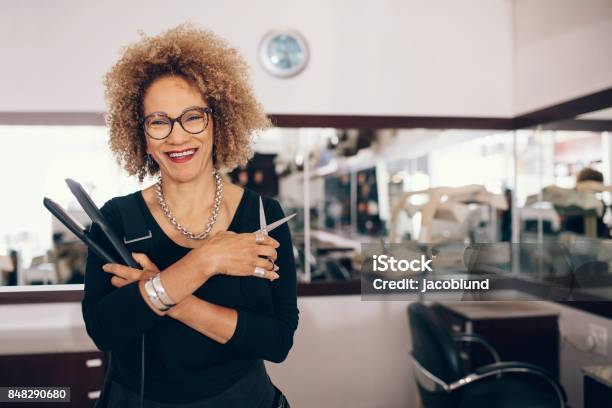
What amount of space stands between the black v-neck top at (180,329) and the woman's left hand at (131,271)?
1.1 inches

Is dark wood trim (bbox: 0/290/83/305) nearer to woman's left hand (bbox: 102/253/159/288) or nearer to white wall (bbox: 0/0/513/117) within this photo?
white wall (bbox: 0/0/513/117)

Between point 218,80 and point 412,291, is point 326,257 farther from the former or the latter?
point 218,80

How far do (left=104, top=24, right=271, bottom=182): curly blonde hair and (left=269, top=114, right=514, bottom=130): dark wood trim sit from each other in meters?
1.63

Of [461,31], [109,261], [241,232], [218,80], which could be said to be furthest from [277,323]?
[461,31]

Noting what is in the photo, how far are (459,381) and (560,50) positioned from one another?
180cm

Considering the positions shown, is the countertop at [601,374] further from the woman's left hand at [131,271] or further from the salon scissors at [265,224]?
the woman's left hand at [131,271]

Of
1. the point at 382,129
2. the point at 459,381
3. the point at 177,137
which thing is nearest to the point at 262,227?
the point at 177,137

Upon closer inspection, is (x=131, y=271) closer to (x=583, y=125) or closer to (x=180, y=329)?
(x=180, y=329)

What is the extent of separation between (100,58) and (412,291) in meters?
2.23

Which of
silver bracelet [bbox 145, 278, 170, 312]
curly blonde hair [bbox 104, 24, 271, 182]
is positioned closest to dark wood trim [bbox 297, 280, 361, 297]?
curly blonde hair [bbox 104, 24, 271, 182]

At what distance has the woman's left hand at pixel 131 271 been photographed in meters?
0.96

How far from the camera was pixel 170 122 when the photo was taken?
1042 millimetres

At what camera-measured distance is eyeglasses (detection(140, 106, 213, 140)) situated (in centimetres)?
104

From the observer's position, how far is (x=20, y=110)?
2.79m
